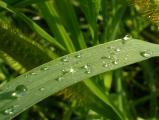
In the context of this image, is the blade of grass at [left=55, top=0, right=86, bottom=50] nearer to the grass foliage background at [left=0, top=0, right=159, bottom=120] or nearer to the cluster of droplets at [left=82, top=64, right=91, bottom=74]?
the grass foliage background at [left=0, top=0, right=159, bottom=120]

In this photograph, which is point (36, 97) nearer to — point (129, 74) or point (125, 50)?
point (125, 50)

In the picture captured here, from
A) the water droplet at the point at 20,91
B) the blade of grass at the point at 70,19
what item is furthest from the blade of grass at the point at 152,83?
the water droplet at the point at 20,91

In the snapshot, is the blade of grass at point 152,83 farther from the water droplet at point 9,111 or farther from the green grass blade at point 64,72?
the water droplet at point 9,111

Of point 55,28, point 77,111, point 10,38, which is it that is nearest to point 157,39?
point 77,111

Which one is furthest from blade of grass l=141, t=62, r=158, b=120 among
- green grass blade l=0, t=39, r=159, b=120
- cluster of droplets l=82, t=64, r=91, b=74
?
cluster of droplets l=82, t=64, r=91, b=74

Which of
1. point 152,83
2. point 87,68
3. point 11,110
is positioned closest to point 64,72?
point 87,68
